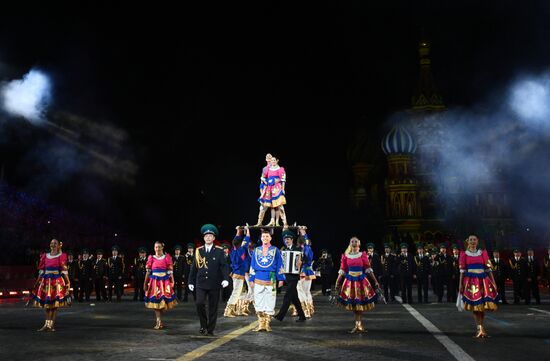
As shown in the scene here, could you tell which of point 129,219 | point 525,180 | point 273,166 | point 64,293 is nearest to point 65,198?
point 129,219

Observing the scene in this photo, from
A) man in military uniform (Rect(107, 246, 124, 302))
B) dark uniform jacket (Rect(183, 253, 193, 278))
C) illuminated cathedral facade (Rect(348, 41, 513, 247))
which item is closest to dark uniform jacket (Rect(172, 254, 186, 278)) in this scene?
dark uniform jacket (Rect(183, 253, 193, 278))

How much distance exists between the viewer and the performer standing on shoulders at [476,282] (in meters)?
13.2

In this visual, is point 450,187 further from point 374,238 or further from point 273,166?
point 273,166

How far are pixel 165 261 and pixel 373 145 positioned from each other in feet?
351

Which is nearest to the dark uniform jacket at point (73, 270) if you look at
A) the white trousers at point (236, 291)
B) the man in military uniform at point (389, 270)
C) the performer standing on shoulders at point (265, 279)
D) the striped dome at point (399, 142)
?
the white trousers at point (236, 291)

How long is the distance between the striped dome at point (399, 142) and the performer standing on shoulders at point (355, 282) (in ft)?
329

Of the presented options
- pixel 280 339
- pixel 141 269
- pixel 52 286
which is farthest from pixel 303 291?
pixel 141 269

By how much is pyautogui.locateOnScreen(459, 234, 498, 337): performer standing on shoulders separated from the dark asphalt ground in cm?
56

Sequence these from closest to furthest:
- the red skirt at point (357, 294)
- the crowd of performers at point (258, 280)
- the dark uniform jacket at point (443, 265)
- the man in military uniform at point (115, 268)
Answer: the crowd of performers at point (258, 280)
the red skirt at point (357, 294)
the dark uniform jacket at point (443, 265)
the man in military uniform at point (115, 268)

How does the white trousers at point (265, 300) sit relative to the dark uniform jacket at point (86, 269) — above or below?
below

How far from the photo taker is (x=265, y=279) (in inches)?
560

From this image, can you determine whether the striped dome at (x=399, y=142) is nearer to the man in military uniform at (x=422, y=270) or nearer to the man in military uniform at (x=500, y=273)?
the man in military uniform at (x=422, y=270)

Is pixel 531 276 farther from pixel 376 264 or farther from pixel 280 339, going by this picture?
pixel 280 339

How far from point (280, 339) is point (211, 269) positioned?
7.17ft
